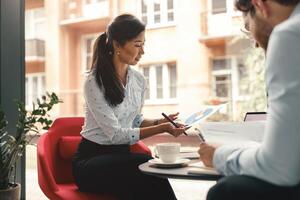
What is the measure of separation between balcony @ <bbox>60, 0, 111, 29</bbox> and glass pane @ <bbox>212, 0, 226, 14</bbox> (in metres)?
1.39

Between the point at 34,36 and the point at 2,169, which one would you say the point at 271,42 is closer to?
the point at 2,169

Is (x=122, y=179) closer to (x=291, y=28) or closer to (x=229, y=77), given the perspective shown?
(x=291, y=28)

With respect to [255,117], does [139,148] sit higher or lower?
lower

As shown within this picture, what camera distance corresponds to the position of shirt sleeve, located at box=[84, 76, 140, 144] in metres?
1.88

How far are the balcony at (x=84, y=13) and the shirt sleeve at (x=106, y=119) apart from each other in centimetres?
300

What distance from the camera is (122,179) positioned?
1732 millimetres

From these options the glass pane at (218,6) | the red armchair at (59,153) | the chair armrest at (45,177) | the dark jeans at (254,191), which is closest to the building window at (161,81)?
the glass pane at (218,6)

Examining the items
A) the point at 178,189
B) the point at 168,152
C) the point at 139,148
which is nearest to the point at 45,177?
the point at 139,148

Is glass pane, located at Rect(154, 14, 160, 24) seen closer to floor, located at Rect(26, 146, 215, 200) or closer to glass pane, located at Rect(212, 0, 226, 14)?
glass pane, located at Rect(212, 0, 226, 14)

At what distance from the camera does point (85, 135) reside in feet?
6.51

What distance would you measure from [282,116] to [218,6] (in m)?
3.27

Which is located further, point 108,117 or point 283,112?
point 108,117

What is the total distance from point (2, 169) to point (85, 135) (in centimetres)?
76

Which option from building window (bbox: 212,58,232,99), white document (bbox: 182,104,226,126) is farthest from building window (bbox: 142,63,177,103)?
white document (bbox: 182,104,226,126)
